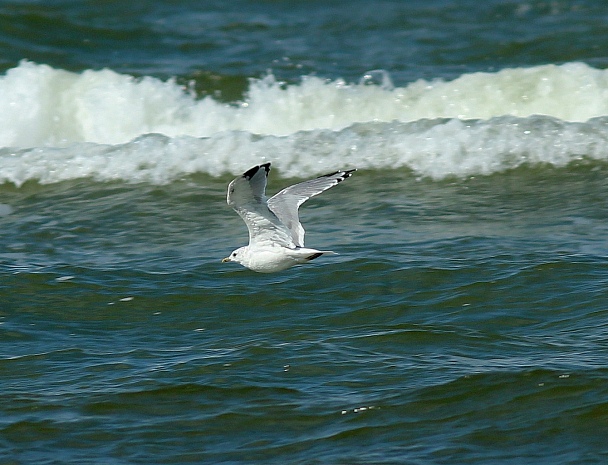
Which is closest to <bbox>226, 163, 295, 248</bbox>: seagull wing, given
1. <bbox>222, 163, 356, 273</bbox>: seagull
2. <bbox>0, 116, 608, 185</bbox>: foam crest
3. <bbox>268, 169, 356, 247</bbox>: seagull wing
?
<bbox>222, 163, 356, 273</bbox>: seagull

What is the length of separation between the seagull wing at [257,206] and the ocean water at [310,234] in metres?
0.62

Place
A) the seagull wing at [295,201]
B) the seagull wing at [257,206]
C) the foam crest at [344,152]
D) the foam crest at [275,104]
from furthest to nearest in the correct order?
1. the foam crest at [275,104]
2. the foam crest at [344,152]
3. the seagull wing at [295,201]
4. the seagull wing at [257,206]

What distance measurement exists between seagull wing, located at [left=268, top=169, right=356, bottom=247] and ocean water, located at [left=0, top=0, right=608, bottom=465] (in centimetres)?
61

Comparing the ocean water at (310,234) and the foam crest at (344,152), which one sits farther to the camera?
the foam crest at (344,152)

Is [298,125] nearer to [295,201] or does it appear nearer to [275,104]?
[275,104]

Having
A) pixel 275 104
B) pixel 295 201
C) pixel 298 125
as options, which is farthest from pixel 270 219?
pixel 275 104

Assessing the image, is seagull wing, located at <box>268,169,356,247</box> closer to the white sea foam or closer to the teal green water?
the teal green water

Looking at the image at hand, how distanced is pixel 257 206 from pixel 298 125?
588 cm

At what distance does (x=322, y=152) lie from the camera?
10.9m

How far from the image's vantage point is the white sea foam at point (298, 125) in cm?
1063

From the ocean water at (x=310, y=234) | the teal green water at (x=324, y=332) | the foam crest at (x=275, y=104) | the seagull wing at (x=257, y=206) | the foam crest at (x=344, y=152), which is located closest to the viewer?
the teal green water at (x=324, y=332)

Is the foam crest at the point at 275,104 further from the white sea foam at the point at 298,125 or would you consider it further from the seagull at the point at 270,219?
the seagull at the point at 270,219

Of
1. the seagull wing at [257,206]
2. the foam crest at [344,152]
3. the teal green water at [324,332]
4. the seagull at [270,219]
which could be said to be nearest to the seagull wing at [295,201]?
Answer: the seagull at [270,219]

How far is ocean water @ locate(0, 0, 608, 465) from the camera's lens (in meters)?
5.47
